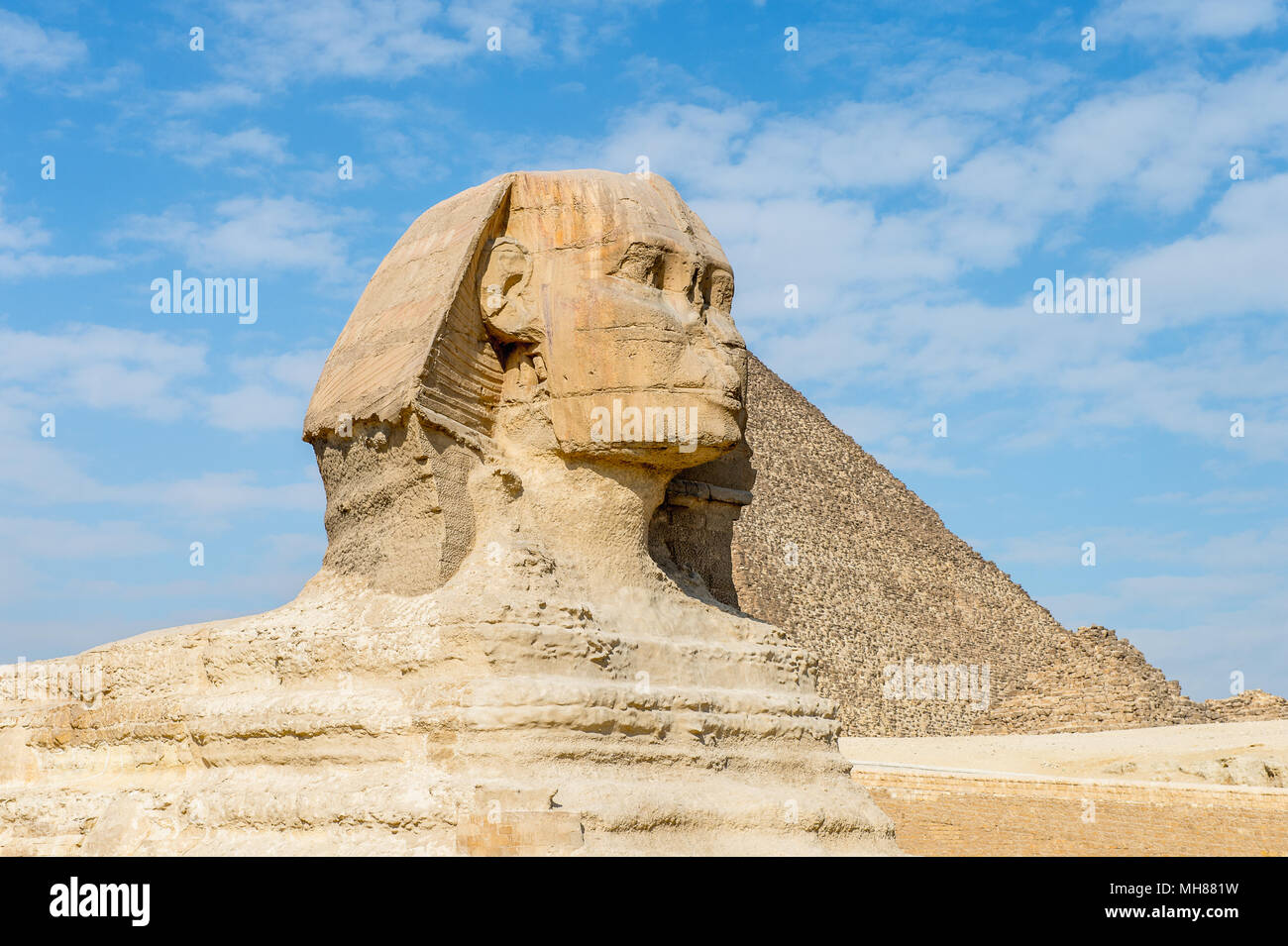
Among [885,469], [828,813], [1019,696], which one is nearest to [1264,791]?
[828,813]

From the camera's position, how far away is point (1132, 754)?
105ft

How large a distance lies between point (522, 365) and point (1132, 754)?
28450 mm

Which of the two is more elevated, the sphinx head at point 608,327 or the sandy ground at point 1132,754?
the sphinx head at point 608,327

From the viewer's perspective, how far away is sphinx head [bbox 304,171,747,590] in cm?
547

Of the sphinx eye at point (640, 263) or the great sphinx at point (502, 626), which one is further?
the sphinx eye at point (640, 263)

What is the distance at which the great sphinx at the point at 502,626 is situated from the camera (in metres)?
5.01

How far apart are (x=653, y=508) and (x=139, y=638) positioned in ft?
6.70
